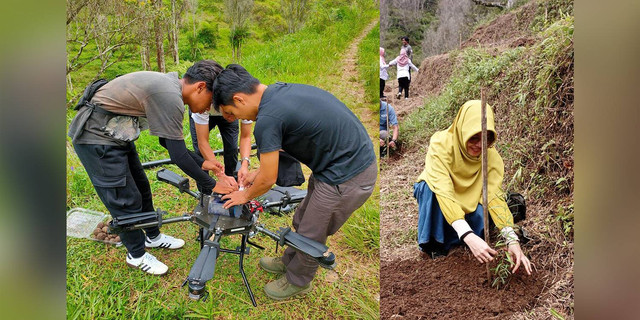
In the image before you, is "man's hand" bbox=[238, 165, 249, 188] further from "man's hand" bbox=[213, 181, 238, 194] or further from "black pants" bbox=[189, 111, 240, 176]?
"black pants" bbox=[189, 111, 240, 176]

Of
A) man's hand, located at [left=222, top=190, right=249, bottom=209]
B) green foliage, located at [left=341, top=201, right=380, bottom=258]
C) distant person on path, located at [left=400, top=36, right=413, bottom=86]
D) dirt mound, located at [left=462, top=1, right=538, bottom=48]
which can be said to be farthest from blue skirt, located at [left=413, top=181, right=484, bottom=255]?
man's hand, located at [left=222, top=190, right=249, bottom=209]

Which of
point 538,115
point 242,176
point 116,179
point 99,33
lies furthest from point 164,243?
point 538,115

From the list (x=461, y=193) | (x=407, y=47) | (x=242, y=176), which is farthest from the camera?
(x=242, y=176)

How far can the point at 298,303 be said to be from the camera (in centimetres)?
211

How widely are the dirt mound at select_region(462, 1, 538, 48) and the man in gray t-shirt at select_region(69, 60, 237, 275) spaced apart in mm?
1273

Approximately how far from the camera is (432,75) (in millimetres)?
2102

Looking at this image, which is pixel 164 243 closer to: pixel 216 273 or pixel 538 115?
pixel 216 273

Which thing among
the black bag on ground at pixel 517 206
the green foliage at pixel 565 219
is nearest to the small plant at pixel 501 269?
the black bag on ground at pixel 517 206

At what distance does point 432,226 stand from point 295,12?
2053mm

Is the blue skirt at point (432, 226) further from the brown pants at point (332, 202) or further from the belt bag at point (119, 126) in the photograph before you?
the belt bag at point (119, 126)

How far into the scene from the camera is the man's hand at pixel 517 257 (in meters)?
1.80
